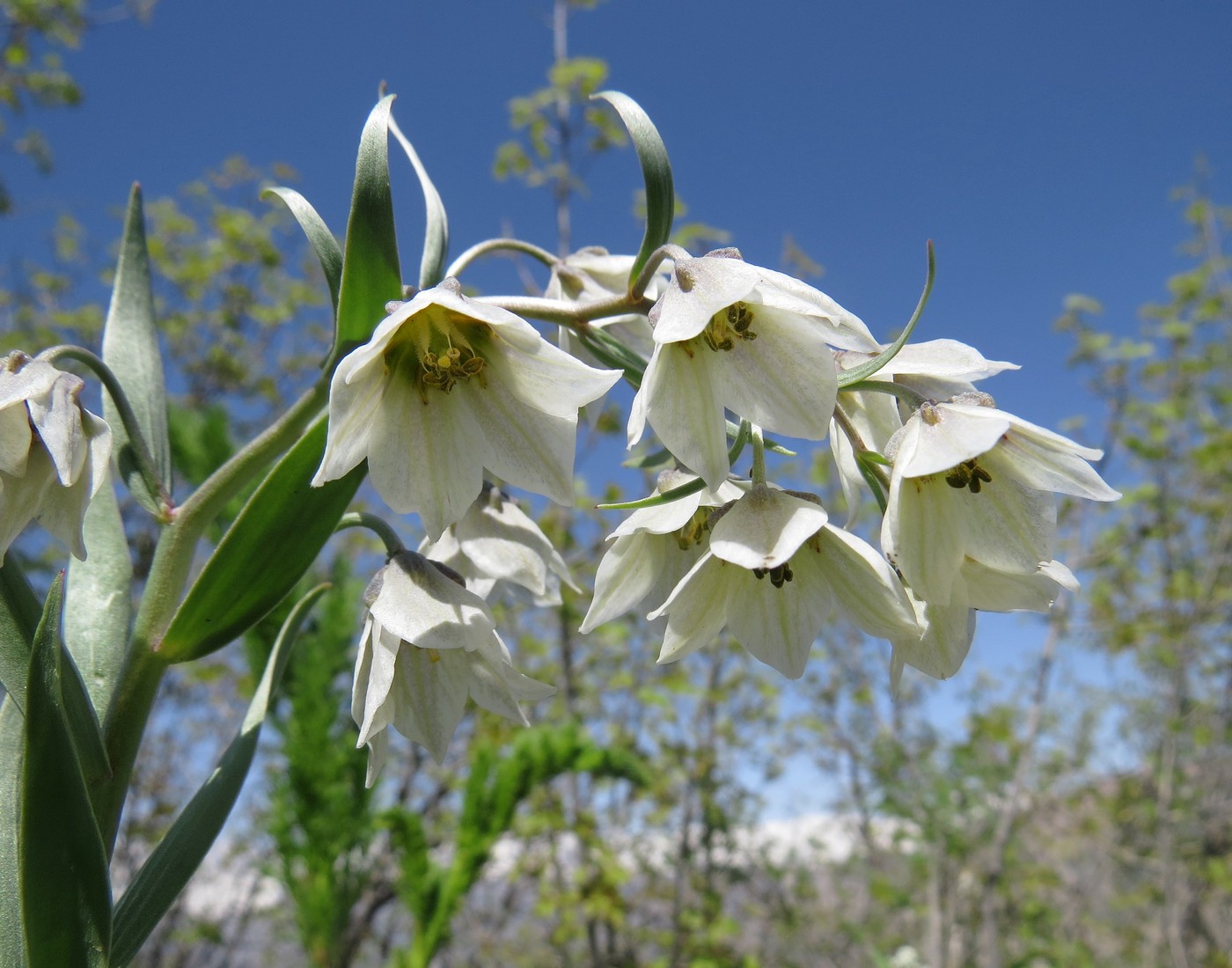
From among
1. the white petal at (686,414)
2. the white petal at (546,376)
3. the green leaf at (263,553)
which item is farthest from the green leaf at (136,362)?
the white petal at (686,414)

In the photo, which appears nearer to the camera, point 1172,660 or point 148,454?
point 148,454

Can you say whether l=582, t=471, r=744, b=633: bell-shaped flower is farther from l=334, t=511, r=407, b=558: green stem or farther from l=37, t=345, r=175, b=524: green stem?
l=37, t=345, r=175, b=524: green stem

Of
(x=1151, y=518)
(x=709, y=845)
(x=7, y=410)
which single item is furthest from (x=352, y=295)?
(x=1151, y=518)

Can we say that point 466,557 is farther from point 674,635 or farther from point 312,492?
point 674,635

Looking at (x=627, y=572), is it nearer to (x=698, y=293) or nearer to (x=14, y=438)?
(x=698, y=293)

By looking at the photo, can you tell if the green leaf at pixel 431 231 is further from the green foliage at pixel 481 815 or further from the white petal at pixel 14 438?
the green foliage at pixel 481 815

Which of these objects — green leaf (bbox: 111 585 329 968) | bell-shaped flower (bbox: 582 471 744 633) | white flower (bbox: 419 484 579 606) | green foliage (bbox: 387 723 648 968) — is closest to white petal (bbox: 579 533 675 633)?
bell-shaped flower (bbox: 582 471 744 633)

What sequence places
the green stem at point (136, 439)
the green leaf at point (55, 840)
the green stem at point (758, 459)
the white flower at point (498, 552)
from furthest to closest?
the white flower at point (498, 552), the green stem at point (136, 439), the green stem at point (758, 459), the green leaf at point (55, 840)
